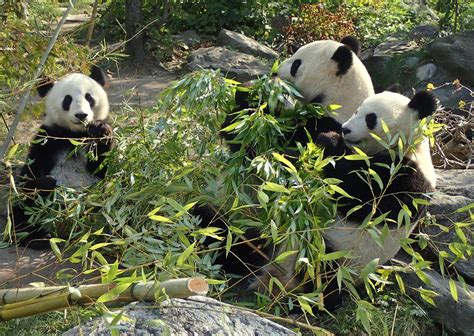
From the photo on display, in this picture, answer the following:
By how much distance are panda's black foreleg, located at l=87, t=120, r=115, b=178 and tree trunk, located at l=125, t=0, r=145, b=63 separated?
18.6ft

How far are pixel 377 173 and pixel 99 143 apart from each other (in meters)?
2.56

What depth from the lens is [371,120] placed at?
5.32m

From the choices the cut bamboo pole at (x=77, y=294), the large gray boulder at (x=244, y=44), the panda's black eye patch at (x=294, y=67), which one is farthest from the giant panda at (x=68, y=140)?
the large gray boulder at (x=244, y=44)

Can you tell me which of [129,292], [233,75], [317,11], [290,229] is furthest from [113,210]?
[317,11]

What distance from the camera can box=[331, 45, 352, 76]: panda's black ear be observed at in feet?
19.0

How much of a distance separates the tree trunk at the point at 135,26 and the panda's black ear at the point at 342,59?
6622 mm

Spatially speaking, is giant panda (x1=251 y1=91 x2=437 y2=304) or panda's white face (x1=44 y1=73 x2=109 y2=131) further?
panda's white face (x1=44 y1=73 x2=109 y2=131)

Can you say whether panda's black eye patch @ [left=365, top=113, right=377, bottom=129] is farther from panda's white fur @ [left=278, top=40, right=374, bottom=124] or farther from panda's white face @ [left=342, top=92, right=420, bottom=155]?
panda's white fur @ [left=278, top=40, right=374, bottom=124]

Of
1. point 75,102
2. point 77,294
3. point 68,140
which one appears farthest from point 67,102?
point 77,294

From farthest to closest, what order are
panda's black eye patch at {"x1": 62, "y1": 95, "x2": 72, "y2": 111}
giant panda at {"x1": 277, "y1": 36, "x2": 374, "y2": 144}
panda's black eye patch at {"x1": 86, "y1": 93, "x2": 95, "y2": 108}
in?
panda's black eye patch at {"x1": 86, "y1": 93, "x2": 95, "y2": 108}, panda's black eye patch at {"x1": 62, "y1": 95, "x2": 72, "y2": 111}, giant panda at {"x1": 277, "y1": 36, "x2": 374, "y2": 144}

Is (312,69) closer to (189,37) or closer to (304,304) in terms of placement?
(304,304)

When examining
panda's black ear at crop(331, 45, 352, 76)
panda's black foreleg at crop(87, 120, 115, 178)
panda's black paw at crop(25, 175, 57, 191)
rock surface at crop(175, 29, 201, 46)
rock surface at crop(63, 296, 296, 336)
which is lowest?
rock surface at crop(175, 29, 201, 46)

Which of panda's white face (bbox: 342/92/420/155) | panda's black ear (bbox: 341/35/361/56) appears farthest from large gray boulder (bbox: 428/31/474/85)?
panda's white face (bbox: 342/92/420/155)

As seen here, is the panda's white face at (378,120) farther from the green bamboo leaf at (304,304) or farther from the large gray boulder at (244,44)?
the large gray boulder at (244,44)
